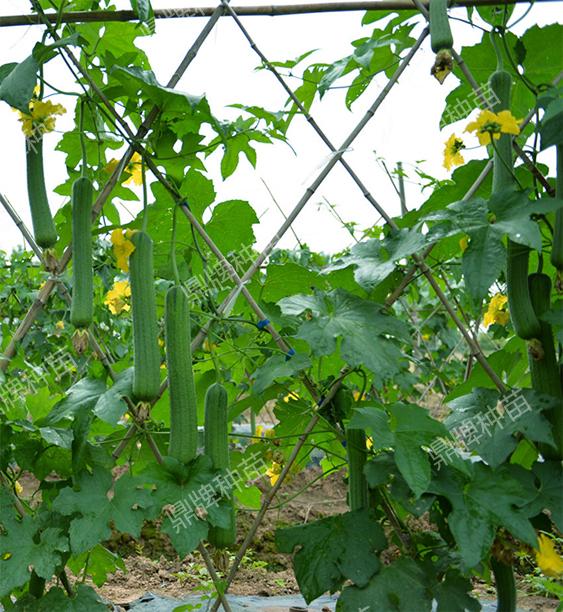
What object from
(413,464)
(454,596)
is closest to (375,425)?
(413,464)

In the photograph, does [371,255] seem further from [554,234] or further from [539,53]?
[539,53]

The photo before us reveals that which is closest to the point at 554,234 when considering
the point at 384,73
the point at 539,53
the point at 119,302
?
the point at 539,53

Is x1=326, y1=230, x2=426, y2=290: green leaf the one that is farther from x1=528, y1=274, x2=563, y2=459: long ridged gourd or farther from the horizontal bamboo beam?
the horizontal bamboo beam

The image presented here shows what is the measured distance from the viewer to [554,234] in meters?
1.90

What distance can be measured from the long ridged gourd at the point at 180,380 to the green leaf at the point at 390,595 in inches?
19.9

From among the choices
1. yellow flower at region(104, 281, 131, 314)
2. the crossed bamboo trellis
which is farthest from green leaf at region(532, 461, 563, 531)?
yellow flower at region(104, 281, 131, 314)

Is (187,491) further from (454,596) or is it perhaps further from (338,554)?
(454,596)

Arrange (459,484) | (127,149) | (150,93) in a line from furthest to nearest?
(127,149) < (150,93) < (459,484)

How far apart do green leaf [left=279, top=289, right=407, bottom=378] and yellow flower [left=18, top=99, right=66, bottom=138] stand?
831 millimetres

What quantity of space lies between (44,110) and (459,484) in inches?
56.8

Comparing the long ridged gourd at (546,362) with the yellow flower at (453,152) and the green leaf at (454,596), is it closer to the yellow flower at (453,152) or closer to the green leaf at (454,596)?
the green leaf at (454,596)

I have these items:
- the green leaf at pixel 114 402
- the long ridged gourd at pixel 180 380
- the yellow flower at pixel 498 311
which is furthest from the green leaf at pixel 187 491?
the yellow flower at pixel 498 311

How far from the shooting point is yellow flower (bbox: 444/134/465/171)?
2311mm

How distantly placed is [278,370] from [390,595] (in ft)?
1.95
